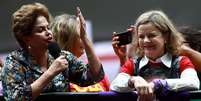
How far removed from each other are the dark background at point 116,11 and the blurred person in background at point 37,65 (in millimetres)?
3586

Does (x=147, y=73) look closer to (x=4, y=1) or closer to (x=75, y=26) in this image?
(x=75, y=26)

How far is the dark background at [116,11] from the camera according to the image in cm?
596

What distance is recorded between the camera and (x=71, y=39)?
2.74 metres

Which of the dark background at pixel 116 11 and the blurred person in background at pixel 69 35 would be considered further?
the dark background at pixel 116 11

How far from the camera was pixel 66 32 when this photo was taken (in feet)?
9.03

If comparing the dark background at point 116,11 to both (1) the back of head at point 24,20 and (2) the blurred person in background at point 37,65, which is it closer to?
(2) the blurred person in background at point 37,65

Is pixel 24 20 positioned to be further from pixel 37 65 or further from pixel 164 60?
pixel 164 60

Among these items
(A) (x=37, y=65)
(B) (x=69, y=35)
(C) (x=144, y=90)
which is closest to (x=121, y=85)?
(C) (x=144, y=90)

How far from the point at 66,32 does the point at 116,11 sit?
3655 mm

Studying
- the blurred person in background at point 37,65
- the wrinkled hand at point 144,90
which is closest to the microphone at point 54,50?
the blurred person in background at point 37,65

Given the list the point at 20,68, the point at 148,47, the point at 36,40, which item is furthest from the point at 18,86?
the point at 148,47

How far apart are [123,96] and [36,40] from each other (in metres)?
0.52

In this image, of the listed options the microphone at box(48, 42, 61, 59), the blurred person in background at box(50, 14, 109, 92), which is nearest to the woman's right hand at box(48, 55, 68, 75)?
the microphone at box(48, 42, 61, 59)

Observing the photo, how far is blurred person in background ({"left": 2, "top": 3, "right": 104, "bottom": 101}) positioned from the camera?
6.82 feet
